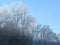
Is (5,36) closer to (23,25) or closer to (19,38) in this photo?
Result: (19,38)

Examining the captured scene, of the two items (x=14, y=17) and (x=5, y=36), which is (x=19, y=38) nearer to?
(x=5, y=36)

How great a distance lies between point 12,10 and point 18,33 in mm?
7383

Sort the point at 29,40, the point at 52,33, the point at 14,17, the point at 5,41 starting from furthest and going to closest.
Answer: the point at 52,33 → the point at 14,17 → the point at 29,40 → the point at 5,41

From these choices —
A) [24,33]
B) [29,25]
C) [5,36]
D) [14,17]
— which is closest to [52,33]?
[29,25]

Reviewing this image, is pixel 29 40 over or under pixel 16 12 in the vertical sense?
under

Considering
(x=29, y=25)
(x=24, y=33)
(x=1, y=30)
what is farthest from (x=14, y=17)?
(x=1, y=30)

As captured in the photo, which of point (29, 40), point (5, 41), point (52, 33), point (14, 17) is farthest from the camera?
point (52, 33)

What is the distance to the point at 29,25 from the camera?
37375 millimetres

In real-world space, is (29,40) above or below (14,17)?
below

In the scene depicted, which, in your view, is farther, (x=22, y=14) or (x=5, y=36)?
(x=22, y=14)

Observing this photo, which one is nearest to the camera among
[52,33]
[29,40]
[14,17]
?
[29,40]

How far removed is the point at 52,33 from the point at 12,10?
15.1m

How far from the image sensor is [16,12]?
119 feet

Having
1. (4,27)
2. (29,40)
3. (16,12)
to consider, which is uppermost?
(16,12)
